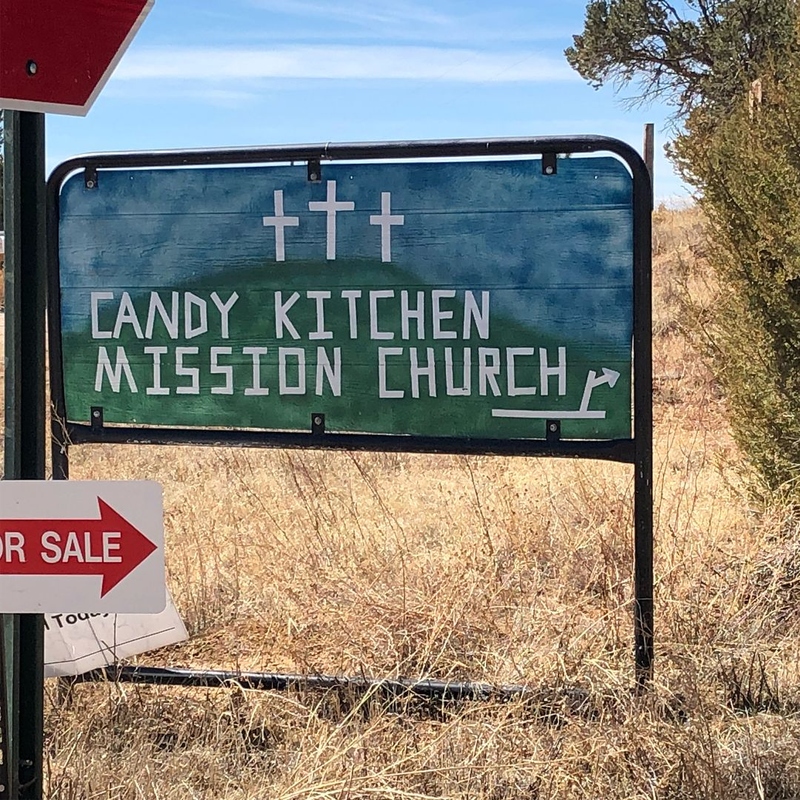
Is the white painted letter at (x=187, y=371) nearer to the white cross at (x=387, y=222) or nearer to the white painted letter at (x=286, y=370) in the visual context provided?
the white painted letter at (x=286, y=370)

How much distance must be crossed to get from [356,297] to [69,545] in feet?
4.95

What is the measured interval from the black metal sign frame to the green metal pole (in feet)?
4.14

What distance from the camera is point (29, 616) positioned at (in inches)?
77.6

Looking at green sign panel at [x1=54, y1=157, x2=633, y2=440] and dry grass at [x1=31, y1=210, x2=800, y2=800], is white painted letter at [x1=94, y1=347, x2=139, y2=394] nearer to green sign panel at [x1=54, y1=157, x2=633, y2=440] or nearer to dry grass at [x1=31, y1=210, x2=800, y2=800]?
green sign panel at [x1=54, y1=157, x2=633, y2=440]

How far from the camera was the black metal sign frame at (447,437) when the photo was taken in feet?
9.46

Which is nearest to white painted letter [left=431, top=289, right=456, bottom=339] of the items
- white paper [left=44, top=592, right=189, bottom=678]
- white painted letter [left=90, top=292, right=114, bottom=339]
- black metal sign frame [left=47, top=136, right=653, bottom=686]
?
black metal sign frame [left=47, top=136, right=653, bottom=686]

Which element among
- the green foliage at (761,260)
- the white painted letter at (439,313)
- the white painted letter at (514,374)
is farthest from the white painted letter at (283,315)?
the green foliage at (761,260)

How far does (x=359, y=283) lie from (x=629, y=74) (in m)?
21.9

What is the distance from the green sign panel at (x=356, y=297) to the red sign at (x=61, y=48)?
1.29 metres

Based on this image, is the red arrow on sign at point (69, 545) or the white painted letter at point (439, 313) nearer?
the red arrow on sign at point (69, 545)

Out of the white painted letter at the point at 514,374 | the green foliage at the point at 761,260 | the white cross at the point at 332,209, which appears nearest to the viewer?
the white painted letter at the point at 514,374

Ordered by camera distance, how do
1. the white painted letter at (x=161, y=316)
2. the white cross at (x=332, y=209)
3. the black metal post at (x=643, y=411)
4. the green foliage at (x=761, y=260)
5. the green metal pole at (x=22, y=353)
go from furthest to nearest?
the green foliage at (x=761, y=260) < the white painted letter at (x=161, y=316) < the white cross at (x=332, y=209) < the black metal post at (x=643, y=411) < the green metal pole at (x=22, y=353)

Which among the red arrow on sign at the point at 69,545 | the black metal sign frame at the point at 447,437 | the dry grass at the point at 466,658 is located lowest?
the dry grass at the point at 466,658

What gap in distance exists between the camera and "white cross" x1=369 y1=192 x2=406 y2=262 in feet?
10.2
